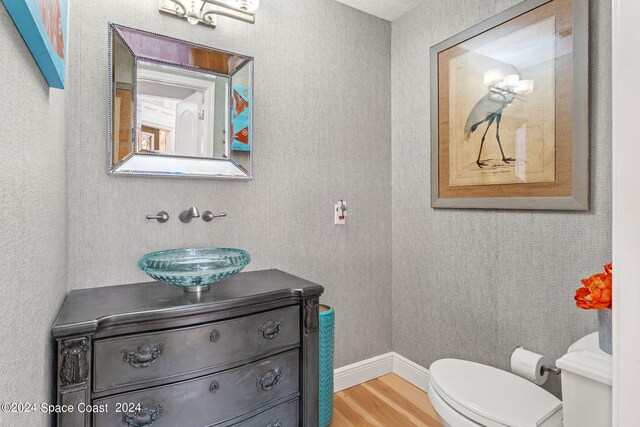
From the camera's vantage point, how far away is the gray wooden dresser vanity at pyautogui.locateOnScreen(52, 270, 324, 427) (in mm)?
1100

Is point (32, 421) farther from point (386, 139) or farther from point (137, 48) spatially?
point (386, 139)

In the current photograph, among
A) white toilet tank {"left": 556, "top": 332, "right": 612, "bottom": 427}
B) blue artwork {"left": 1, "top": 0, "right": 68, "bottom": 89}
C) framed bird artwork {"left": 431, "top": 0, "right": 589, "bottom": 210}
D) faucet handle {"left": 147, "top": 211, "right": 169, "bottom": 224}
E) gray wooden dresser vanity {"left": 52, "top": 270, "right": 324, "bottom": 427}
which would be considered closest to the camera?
blue artwork {"left": 1, "top": 0, "right": 68, "bottom": 89}

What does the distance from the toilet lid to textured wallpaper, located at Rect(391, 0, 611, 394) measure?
0.98 ft

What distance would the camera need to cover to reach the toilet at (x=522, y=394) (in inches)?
38.9

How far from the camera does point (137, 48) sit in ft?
5.15

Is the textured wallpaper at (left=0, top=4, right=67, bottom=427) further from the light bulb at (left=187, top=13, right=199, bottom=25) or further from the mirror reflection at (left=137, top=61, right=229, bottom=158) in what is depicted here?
the light bulb at (left=187, top=13, right=199, bottom=25)

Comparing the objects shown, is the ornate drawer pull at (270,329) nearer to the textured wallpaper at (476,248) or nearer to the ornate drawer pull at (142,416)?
the ornate drawer pull at (142,416)

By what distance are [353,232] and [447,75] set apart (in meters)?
1.13

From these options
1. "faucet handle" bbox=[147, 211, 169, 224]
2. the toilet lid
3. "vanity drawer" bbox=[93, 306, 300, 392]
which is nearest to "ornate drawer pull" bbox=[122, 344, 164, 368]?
"vanity drawer" bbox=[93, 306, 300, 392]

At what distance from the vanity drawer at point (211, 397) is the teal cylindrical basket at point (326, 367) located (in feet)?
1.13

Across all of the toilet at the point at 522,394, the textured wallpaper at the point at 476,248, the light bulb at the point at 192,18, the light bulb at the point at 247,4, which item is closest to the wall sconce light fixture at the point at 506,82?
the textured wallpaper at the point at 476,248

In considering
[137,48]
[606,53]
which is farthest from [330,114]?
[606,53]

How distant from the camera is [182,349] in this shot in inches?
48.5

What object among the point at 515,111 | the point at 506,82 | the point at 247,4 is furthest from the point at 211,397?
the point at 506,82
